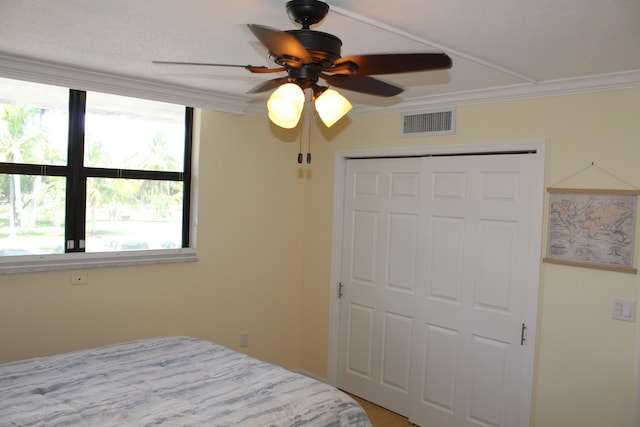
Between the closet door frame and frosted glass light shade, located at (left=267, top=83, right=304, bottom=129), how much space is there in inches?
74.5

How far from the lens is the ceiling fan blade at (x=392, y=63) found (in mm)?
1677

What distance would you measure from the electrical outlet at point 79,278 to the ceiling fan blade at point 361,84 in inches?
89.0

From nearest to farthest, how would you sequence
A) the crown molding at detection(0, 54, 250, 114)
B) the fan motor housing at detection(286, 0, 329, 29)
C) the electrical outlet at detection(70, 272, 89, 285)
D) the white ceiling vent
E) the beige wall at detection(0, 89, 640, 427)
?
the fan motor housing at detection(286, 0, 329, 29) → the beige wall at detection(0, 89, 640, 427) → the crown molding at detection(0, 54, 250, 114) → the electrical outlet at detection(70, 272, 89, 285) → the white ceiling vent

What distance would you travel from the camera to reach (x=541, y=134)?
307cm

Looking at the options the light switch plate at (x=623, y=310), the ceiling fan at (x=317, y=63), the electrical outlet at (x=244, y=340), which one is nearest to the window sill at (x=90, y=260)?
the electrical outlet at (x=244, y=340)

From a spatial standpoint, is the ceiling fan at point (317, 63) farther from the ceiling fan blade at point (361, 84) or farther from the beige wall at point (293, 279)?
the beige wall at point (293, 279)

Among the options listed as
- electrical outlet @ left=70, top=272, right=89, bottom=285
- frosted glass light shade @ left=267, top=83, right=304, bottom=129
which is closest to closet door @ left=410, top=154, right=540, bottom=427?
frosted glass light shade @ left=267, top=83, right=304, bottom=129

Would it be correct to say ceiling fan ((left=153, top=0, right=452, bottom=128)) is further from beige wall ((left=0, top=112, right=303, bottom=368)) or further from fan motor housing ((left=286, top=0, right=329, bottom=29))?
beige wall ((left=0, top=112, right=303, bottom=368))

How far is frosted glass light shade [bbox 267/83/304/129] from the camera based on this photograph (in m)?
1.77

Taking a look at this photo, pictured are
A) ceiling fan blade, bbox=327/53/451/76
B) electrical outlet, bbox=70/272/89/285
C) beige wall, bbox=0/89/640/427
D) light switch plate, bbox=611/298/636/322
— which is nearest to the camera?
ceiling fan blade, bbox=327/53/451/76

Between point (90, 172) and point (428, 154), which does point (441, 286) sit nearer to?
point (428, 154)

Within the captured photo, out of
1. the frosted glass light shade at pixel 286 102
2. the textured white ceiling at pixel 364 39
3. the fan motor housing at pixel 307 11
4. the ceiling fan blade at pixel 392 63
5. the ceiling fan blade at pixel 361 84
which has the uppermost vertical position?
the textured white ceiling at pixel 364 39

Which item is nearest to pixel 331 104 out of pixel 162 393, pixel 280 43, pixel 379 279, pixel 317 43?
pixel 317 43

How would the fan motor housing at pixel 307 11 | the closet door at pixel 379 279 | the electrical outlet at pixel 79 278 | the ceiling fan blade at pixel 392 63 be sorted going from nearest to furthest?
1. the ceiling fan blade at pixel 392 63
2. the fan motor housing at pixel 307 11
3. the electrical outlet at pixel 79 278
4. the closet door at pixel 379 279
